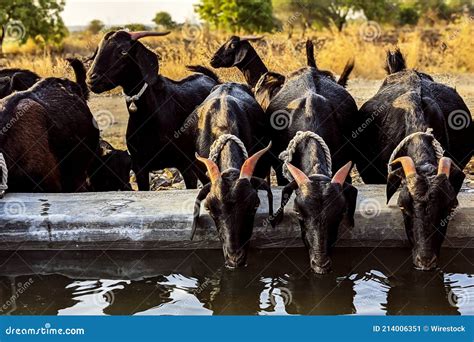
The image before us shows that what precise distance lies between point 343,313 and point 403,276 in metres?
0.90

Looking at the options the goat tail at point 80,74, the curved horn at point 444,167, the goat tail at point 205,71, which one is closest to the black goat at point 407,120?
the curved horn at point 444,167

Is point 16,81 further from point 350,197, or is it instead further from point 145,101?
point 350,197

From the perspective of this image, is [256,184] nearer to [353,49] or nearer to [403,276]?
[403,276]

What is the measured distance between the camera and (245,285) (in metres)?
6.84

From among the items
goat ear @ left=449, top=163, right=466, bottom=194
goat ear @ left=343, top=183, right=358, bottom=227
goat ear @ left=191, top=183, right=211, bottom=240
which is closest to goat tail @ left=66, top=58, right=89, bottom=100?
goat ear @ left=191, top=183, right=211, bottom=240

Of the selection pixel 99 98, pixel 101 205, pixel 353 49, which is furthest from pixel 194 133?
pixel 353 49

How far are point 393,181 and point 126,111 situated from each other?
10.9 meters

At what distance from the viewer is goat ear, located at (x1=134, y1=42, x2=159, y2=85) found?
30.7 feet

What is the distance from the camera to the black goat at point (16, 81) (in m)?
10.0

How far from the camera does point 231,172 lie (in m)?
6.84

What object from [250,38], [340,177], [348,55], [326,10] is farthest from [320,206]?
[326,10]

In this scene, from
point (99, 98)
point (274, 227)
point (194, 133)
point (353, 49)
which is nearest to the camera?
point (274, 227)

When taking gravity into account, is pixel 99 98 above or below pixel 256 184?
above

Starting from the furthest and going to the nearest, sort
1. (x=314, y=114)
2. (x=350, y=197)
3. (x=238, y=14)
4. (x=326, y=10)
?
(x=326, y=10) → (x=238, y=14) → (x=314, y=114) → (x=350, y=197)
